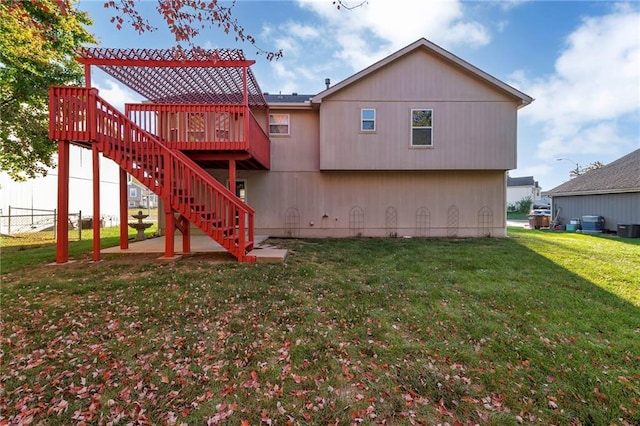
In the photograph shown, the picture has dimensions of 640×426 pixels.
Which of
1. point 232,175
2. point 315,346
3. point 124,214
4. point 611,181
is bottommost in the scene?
point 315,346

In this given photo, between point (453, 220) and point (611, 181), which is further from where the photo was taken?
point (611, 181)

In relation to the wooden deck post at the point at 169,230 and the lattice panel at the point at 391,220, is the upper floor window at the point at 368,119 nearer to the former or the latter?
the lattice panel at the point at 391,220

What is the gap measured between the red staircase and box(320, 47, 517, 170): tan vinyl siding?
5.04 metres

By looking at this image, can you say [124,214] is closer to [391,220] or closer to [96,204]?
[96,204]

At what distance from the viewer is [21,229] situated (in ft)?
44.8

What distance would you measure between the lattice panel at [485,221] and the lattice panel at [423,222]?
204cm

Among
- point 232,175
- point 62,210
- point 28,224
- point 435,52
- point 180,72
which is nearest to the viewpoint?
point 62,210

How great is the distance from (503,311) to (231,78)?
28.1 feet

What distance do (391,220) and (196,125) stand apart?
25.2 feet

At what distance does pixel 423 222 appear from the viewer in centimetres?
1117

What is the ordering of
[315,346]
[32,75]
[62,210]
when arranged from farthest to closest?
[32,75] → [62,210] → [315,346]

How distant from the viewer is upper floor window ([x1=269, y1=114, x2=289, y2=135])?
10953mm

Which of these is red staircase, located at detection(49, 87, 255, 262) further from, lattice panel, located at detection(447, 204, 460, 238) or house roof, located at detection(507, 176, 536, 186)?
house roof, located at detection(507, 176, 536, 186)

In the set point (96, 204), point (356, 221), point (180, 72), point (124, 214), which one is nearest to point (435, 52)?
point (356, 221)
